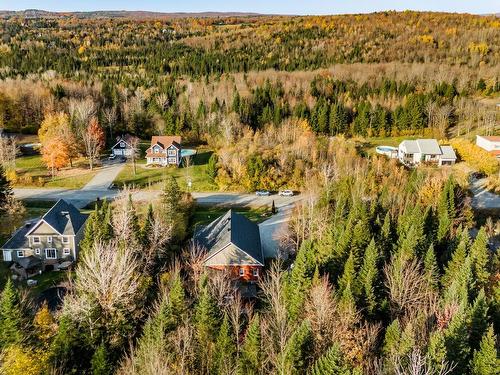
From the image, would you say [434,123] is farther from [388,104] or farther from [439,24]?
[439,24]

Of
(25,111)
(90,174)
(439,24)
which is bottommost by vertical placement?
(90,174)

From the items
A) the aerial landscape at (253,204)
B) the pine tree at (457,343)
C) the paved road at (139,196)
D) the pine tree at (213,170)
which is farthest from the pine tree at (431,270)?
the pine tree at (213,170)

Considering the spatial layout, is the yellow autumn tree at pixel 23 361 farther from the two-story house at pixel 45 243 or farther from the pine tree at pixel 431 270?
the pine tree at pixel 431 270

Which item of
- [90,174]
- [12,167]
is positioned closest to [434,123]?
[90,174]

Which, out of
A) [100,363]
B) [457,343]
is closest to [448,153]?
[457,343]

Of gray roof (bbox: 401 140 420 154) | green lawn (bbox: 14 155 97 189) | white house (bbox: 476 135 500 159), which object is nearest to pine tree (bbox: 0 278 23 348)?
green lawn (bbox: 14 155 97 189)

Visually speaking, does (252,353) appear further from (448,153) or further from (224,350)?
(448,153)

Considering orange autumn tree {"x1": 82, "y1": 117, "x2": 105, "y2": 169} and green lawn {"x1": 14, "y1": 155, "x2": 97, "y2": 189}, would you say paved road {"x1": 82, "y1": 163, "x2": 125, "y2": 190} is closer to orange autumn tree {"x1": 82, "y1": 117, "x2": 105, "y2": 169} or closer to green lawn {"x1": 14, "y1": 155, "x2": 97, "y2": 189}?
green lawn {"x1": 14, "y1": 155, "x2": 97, "y2": 189}
